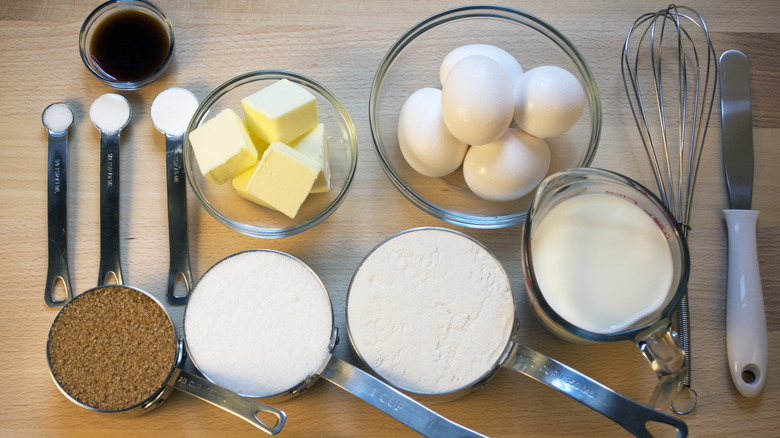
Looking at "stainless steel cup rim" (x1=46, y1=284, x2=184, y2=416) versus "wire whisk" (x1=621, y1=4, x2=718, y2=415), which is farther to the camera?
"wire whisk" (x1=621, y1=4, x2=718, y2=415)

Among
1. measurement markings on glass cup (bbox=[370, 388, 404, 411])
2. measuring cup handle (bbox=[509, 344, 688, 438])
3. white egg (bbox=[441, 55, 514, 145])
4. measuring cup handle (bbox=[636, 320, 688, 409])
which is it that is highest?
white egg (bbox=[441, 55, 514, 145])

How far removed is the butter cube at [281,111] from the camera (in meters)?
0.79

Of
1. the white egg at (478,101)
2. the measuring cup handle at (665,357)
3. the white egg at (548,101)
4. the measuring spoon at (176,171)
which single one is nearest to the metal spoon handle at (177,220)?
the measuring spoon at (176,171)

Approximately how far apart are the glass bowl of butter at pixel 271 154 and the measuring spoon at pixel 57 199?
22 centimetres

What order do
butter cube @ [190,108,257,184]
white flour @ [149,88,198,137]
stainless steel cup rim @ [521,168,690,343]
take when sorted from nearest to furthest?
stainless steel cup rim @ [521,168,690,343]
butter cube @ [190,108,257,184]
white flour @ [149,88,198,137]

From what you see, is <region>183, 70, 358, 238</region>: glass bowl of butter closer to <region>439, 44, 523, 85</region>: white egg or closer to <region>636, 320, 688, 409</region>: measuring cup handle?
<region>439, 44, 523, 85</region>: white egg

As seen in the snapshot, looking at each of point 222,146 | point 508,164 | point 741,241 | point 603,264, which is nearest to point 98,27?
point 222,146

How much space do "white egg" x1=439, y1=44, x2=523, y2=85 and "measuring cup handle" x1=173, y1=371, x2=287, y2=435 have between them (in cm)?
56

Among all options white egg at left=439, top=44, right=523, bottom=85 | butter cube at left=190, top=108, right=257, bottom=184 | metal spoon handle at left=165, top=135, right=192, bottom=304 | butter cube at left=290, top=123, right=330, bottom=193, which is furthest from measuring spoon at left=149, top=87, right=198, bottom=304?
white egg at left=439, top=44, right=523, bottom=85

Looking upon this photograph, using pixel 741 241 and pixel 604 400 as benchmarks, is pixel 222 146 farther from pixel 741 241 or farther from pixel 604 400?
pixel 741 241

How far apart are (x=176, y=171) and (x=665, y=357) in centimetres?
78

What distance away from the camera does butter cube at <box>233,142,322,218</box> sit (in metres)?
0.79

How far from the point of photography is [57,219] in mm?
880

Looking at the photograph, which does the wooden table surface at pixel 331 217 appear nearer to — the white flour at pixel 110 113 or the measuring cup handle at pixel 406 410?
the white flour at pixel 110 113
